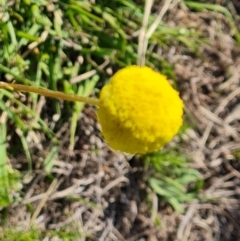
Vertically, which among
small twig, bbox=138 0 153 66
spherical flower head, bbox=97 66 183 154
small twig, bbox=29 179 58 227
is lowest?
small twig, bbox=29 179 58 227

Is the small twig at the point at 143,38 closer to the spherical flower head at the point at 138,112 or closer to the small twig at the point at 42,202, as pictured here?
the small twig at the point at 42,202

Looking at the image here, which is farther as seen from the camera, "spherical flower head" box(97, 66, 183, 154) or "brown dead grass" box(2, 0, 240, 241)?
"brown dead grass" box(2, 0, 240, 241)

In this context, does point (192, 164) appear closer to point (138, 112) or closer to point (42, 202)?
point (42, 202)

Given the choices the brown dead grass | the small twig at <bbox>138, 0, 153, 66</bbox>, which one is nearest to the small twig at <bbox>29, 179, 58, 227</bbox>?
the brown dead grass

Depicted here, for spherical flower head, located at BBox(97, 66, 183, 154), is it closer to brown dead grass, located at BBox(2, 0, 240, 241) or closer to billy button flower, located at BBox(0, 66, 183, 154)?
billy button flower, located at BBox(0, 66, 183, 154)

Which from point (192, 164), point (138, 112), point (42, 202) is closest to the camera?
point (138, 112)

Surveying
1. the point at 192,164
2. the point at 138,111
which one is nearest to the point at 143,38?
the point at 192,164

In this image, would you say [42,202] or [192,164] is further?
[192,164]

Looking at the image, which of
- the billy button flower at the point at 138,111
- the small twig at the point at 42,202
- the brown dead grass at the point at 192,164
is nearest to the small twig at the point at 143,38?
the brown dead grass at the point at 192,164
